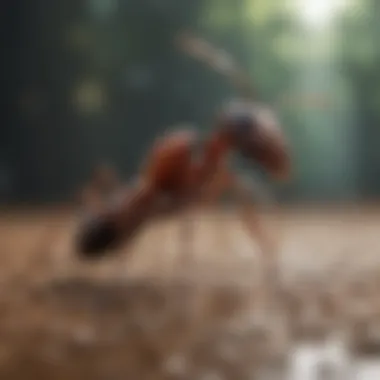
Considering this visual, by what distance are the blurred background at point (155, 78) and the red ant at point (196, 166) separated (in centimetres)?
2

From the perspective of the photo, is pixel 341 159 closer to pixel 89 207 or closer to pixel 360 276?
pixel 360 276

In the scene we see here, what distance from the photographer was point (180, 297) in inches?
43.5

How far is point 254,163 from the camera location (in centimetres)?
116

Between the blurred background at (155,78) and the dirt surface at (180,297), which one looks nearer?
the dirt surface at (180,297)

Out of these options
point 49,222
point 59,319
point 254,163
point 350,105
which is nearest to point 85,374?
point 59,319

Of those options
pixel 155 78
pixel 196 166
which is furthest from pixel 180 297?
pixel 155 78

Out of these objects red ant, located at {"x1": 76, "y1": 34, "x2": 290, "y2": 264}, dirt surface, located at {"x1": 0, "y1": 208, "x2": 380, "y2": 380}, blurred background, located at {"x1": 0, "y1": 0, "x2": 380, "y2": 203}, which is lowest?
dirt surface, located at {"x1": 0, "y1": 208, "x2": 380, "y2": 380}

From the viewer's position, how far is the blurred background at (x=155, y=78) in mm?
1158

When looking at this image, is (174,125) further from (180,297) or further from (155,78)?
(180,297)

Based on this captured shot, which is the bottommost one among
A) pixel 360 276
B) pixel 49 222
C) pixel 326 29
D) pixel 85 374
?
pixel 85 374

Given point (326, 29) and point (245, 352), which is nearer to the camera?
point (245, 352)

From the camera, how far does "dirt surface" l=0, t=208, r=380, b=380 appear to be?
1000 millimetres

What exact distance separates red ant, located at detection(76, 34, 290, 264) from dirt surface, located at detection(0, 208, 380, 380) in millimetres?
21

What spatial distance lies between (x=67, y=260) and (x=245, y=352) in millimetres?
262
